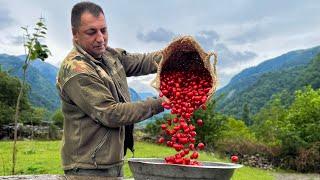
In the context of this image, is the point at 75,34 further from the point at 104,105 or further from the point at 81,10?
the point at 104,105

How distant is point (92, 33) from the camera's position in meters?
3.37

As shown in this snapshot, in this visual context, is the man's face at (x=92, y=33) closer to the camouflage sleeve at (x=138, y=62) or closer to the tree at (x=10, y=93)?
the camouflage sleeve at (x=138, y=62)

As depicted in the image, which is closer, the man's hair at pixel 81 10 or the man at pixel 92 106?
the man at pixel 92 106

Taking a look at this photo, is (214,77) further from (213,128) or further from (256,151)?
(256,151)

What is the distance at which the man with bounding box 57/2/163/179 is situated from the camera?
3236 mm

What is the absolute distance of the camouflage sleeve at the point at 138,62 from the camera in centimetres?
406

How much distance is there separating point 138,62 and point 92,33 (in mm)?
770

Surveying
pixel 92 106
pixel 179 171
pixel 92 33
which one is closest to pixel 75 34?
pixel 92 33

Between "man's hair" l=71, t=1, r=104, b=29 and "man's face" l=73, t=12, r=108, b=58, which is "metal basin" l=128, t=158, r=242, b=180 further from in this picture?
"man's hair" l=71, t=1, r=104, b=29

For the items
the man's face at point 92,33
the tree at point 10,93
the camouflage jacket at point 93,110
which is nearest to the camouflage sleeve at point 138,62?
the camouflage jacket at point 93,110

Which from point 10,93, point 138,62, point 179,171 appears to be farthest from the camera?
point 10,93

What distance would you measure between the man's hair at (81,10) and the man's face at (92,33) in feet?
0.08

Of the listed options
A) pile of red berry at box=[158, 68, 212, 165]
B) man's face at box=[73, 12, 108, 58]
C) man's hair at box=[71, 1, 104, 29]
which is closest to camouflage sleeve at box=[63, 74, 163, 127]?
pile of red berry at box=[158, 68, 212, 165]

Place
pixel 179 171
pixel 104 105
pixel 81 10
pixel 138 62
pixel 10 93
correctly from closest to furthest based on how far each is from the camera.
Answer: pixel 179 171 → pixel 104 105 → pixel 81 10 → pixel 138 62 → pixel 10 93
